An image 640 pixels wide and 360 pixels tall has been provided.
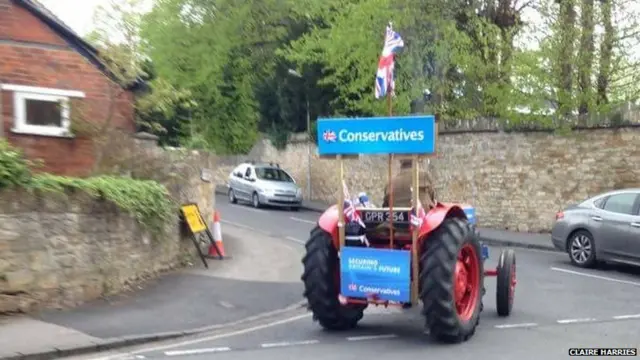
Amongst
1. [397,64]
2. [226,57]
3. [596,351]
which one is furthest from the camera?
[226,57]

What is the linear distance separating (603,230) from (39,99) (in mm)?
10625

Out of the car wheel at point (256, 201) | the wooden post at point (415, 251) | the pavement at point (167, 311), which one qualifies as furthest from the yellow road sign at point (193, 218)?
the car wheel at point (256, 201)

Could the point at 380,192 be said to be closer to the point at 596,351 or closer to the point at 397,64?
the point at 397,64

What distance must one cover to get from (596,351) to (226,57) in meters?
27.0

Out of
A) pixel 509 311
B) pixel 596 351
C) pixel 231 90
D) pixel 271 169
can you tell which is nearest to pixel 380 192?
pixel 271 169

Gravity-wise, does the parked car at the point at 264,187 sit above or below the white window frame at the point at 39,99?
below

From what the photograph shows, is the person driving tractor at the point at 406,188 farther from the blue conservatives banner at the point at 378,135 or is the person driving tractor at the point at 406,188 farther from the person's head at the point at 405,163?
the blue conservatives banner at the point at 378,135

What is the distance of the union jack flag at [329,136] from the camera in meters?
9.30

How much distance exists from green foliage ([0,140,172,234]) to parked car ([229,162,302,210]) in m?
16.2

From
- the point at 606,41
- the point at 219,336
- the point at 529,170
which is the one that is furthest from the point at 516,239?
the point at 219,336

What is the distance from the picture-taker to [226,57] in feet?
111

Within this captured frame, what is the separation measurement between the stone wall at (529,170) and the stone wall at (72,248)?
1186cm

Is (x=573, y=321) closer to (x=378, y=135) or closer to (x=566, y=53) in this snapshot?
(x=378, y=135)

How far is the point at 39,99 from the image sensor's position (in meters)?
14.7
